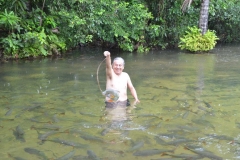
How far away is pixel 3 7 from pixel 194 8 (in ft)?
→ 41.3

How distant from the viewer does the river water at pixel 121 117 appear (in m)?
4.94

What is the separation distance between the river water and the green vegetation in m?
3.29

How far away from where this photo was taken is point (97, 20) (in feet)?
53.6

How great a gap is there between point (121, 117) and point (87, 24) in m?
10.4

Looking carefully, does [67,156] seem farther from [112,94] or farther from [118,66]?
[118,66]

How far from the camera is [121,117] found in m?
6.65

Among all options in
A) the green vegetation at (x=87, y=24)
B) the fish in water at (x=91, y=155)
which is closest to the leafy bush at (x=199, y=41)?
the green vegetation at (x=87, y=24)

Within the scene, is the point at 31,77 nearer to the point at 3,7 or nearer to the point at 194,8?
the point at 3,7

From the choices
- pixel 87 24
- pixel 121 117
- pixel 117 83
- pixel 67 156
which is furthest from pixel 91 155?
pixel 87 24

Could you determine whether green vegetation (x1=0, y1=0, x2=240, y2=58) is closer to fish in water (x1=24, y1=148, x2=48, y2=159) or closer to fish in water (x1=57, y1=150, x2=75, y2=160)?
fish in water (x1=24, y1=148, x2=48, y2=159)

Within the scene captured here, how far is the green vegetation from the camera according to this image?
14758mm

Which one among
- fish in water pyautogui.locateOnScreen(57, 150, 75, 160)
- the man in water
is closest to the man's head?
the man in water

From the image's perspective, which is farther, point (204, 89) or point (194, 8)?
point (194, 8)

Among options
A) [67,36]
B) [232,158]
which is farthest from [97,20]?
[232,158]
